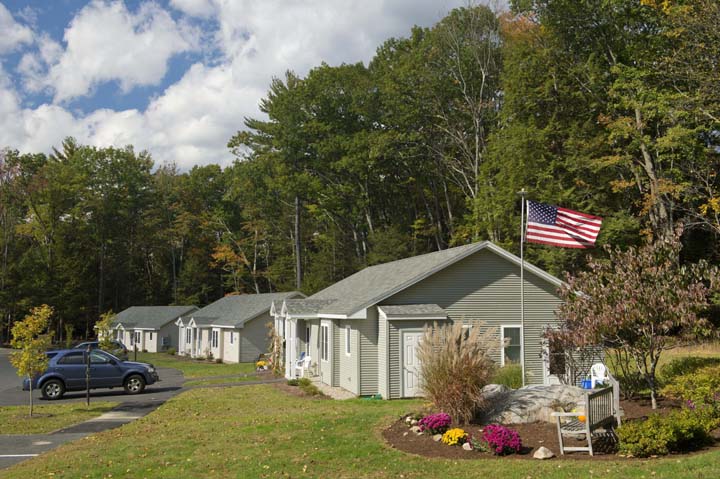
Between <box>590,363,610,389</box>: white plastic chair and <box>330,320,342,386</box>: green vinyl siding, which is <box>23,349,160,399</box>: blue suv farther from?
<box>590,363,610,389</box>: white plastic chair

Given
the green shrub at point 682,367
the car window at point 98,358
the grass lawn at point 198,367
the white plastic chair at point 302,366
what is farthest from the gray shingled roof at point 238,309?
the green shrub at point 682,367

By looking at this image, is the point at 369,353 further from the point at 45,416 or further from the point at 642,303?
the point at 45,416

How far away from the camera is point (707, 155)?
29531 millimetres

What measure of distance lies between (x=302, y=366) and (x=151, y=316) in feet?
117

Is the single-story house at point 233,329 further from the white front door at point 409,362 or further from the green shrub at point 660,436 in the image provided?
the green shrub at point 660,436

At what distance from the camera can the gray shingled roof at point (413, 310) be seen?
67.2 ft

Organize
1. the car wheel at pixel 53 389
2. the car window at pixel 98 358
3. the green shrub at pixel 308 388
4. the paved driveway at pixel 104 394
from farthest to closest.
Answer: the car window at pixel 98 358, the car wheel at pixel 53 389, the paved driveway at pixel 104 394, the green shrub at pixel 308 388

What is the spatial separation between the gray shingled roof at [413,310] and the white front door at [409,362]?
601mm

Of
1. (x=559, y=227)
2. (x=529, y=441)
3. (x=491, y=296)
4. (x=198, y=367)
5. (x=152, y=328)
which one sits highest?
(x=559, y=227)

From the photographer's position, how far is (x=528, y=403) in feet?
45.4

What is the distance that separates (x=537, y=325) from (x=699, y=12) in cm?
1274

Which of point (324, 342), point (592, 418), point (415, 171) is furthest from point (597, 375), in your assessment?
point (415, 171)

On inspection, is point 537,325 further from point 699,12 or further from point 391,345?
point 699,12

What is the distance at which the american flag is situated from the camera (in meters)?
19.7
